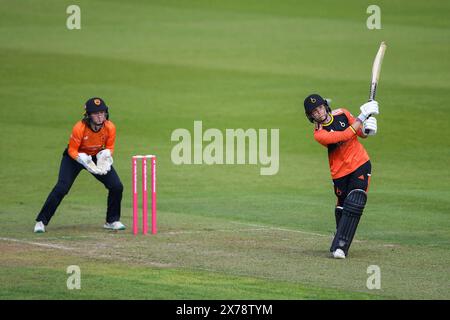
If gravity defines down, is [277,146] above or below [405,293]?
above

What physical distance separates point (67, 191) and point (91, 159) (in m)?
0.65

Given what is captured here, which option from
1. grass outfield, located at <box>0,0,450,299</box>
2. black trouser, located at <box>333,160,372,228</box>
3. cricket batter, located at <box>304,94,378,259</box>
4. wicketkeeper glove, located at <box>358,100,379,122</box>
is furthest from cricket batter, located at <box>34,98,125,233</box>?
wicketkeeper glove, located at <box>358,100,379,122</box>

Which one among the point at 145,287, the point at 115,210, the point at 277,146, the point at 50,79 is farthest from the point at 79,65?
the point at 145,287

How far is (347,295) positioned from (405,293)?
0.67m

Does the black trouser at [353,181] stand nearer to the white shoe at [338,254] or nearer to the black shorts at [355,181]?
the black shorts at [355,181]

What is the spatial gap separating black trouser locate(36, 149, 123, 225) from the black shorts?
12.0 feet

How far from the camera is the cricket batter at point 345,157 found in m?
14.6

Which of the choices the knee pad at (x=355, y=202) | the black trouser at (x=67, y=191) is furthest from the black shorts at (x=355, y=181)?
the black trouser at (x=67, y=191)

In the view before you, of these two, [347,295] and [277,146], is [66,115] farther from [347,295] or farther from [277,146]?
[347,295]

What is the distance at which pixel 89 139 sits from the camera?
1675cm

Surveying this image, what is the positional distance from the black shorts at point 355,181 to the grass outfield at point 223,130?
2.93 feet

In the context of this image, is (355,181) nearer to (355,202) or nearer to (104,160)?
(355,202)

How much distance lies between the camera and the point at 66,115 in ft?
93.4
